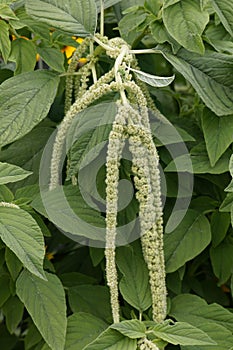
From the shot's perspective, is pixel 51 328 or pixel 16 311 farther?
pixel 16 311

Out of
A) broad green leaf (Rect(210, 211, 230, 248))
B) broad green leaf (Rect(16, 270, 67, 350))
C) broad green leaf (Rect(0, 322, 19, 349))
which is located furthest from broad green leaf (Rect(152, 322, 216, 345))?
broad green leaf (Rect(0, 322, 19, 349))

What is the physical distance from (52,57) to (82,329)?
12.6 inches

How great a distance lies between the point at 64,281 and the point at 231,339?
27 centimetres

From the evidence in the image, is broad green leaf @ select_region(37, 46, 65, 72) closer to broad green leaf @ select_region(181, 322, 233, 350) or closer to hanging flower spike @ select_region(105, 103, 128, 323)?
hanging flower spike @ select_region(105, 103, 128, 323)

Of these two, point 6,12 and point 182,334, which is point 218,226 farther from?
point 6,12

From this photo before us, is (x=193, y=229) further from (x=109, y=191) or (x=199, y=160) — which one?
(x=109, y=191)

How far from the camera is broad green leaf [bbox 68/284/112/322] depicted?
84 centimetres

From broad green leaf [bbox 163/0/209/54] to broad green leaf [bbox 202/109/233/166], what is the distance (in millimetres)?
96

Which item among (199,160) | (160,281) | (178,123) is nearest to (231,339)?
(160,281)

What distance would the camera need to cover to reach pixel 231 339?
73 cm

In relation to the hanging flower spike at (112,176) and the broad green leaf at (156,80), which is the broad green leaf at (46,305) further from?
the broad green leaf at (156,80)

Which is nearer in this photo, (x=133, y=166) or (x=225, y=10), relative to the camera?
(x=133, y=166)

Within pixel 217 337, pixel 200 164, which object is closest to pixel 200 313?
pixel 217 337

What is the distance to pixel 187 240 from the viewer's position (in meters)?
0.82
